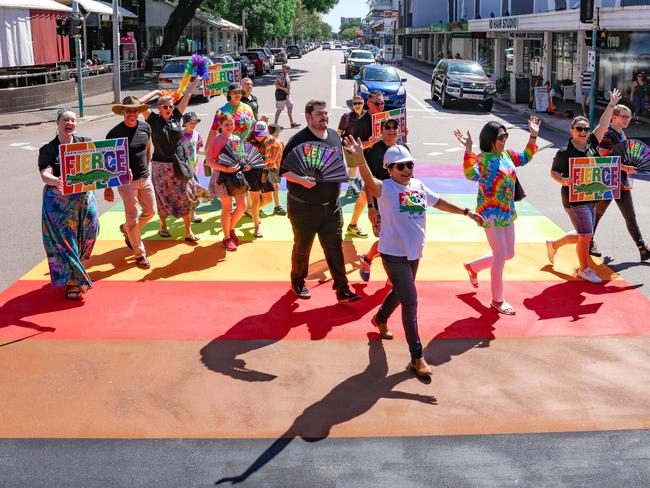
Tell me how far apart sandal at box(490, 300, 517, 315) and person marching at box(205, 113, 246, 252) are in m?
3.48

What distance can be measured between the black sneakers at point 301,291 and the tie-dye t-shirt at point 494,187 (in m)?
1.99

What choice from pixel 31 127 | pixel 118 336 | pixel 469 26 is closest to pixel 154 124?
pixel 118 336

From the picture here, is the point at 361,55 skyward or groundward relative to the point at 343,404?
skyward

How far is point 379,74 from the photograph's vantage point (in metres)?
30.0

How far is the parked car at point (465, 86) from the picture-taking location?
29688 mm

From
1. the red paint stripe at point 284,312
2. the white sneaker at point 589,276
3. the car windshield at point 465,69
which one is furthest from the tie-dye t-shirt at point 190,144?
the car windshield at point 465,69

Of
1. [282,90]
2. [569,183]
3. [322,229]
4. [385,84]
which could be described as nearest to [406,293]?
[322,229]

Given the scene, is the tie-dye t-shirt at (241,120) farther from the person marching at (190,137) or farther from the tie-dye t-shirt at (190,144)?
the tie-dye t-shirt at (190,144)

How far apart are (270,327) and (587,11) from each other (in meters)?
17.3

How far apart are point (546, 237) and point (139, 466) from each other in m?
7.38

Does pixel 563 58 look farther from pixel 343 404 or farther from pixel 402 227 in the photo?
pixel 343 404

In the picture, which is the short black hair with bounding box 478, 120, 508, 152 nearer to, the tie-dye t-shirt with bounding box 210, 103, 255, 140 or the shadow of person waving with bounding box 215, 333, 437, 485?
the shadow of person waving with bounding box 215, 333, 437, 485

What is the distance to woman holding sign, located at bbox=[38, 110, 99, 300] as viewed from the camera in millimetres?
7773

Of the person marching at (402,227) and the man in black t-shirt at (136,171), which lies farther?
the man in black t-shirt at (136,171)
